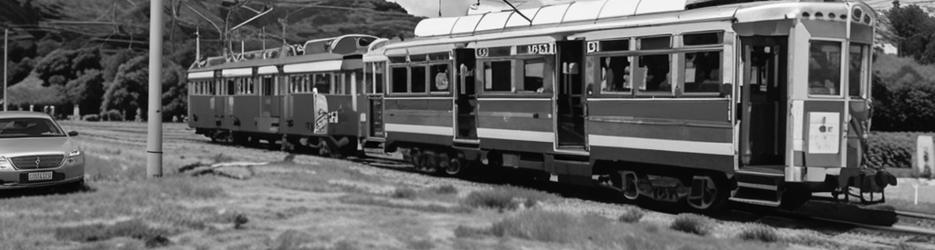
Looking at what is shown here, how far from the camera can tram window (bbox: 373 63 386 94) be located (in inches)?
806

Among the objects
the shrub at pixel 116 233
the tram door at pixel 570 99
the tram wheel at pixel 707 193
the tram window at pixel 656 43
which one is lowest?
the shrub at pixel 116 233

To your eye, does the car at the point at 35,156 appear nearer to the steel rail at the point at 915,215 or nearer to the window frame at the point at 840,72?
the window frame at the point at 840,72

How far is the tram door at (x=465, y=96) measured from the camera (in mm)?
17453

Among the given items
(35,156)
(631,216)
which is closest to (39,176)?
(35,156)

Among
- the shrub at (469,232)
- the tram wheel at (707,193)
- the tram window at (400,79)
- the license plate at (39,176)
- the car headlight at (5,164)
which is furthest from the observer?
the tram window at (400,79)

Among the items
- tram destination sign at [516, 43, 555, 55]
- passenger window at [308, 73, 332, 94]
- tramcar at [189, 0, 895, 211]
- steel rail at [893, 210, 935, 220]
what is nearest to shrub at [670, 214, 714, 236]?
tramcar at [189, 0, 895, 211]

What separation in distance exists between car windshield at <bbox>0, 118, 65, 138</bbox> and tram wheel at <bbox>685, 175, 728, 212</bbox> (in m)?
10.9

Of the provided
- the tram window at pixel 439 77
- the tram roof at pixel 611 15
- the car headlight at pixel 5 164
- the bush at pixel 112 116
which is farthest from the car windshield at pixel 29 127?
the bush at pixel 112 116

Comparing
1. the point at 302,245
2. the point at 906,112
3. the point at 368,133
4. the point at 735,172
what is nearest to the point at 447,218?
the point at 302,245

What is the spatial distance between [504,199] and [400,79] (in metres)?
6.58

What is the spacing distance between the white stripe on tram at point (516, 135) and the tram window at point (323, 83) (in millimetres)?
8001

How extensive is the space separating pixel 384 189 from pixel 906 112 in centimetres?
2627

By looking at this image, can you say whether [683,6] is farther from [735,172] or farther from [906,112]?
[906,112]

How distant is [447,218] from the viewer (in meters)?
12.1
